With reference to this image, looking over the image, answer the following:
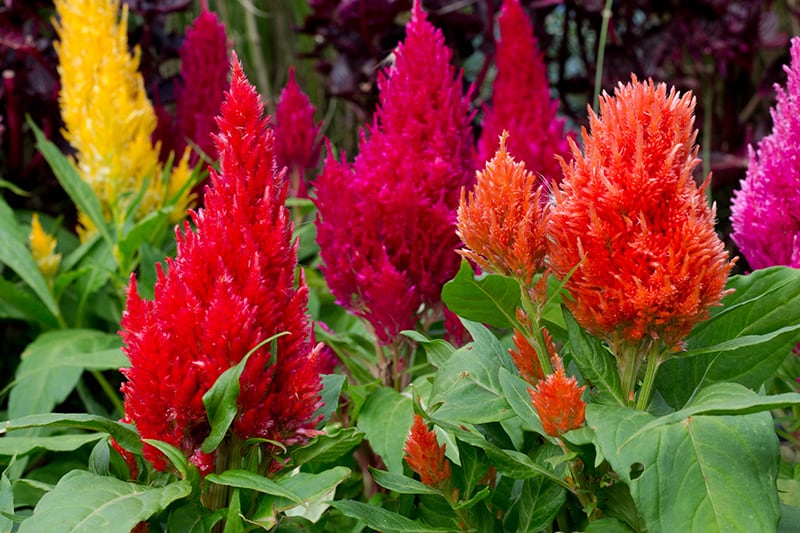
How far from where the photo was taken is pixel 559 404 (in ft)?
3.23

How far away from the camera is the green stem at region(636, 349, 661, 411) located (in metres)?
1.04

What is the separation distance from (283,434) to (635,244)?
48 cm

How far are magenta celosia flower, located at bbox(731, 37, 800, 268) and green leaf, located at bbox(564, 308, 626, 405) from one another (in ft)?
1.66

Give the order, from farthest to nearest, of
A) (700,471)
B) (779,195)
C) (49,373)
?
(49,373)
(779,195)
(700,471)

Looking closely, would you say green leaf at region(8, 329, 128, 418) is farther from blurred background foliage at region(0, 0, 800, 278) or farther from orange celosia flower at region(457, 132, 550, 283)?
orange celosia flower at region(457, 132, 550, 283)

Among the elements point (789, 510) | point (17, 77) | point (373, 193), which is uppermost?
point (17, 77)

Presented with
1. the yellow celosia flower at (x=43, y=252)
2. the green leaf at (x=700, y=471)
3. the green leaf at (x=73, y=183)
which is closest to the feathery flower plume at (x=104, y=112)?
the green leaf at (x=73, y=183)

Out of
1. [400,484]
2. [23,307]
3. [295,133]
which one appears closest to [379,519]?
[400,484]

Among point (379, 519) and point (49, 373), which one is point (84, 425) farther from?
point (49, 373)

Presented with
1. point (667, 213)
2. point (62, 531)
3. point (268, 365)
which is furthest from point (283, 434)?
point (667, 213)

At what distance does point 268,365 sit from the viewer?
1.08 m

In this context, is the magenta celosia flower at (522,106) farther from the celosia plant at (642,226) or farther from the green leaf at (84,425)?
the green leaf at (84,425)

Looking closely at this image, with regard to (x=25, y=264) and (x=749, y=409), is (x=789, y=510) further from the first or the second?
(x=25, y=264)

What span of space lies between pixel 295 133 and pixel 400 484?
1.29m
